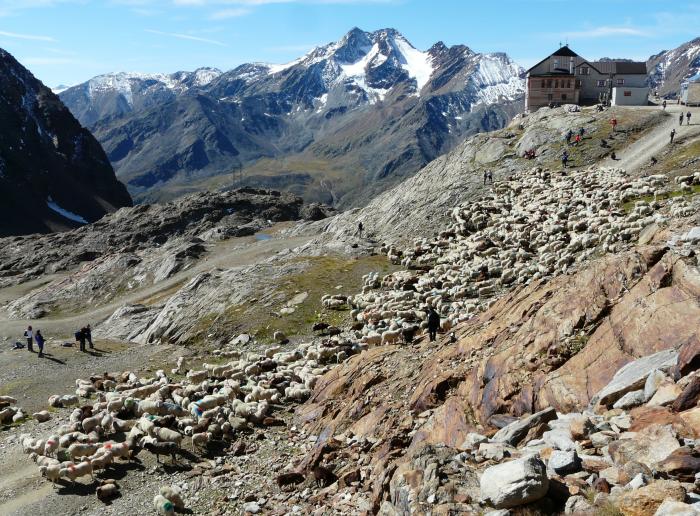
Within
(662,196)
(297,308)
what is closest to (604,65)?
(662,196)

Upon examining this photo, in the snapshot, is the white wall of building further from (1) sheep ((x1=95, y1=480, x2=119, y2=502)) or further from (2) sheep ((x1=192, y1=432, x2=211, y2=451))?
(1) sheep ((x1=95, y1=480, x2=119, y2=502))

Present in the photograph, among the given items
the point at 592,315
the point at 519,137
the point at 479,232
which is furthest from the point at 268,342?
the point at 519,137

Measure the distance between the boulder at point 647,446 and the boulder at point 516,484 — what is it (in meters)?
1.94

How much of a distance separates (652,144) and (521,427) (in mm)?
69132

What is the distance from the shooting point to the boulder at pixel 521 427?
56.4ft

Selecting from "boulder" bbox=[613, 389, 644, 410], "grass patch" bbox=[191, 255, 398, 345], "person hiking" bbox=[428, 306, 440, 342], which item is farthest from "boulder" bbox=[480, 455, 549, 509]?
"grass patch" bbox=[191, 255, 398, 345]

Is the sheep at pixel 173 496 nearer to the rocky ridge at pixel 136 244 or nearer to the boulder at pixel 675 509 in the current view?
the boulder at pixel 675 509

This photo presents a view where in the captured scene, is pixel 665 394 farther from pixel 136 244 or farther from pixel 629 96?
pixel 136 244

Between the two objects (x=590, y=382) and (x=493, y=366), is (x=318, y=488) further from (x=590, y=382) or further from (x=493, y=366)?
(x=590, y=382)

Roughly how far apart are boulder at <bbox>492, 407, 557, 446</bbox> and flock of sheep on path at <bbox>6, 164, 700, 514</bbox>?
13.9 metres

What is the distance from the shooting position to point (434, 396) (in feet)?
80.2

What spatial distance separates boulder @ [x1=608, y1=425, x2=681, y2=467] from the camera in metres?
13.1

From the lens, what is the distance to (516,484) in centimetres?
1298

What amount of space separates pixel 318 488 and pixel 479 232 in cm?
4303
